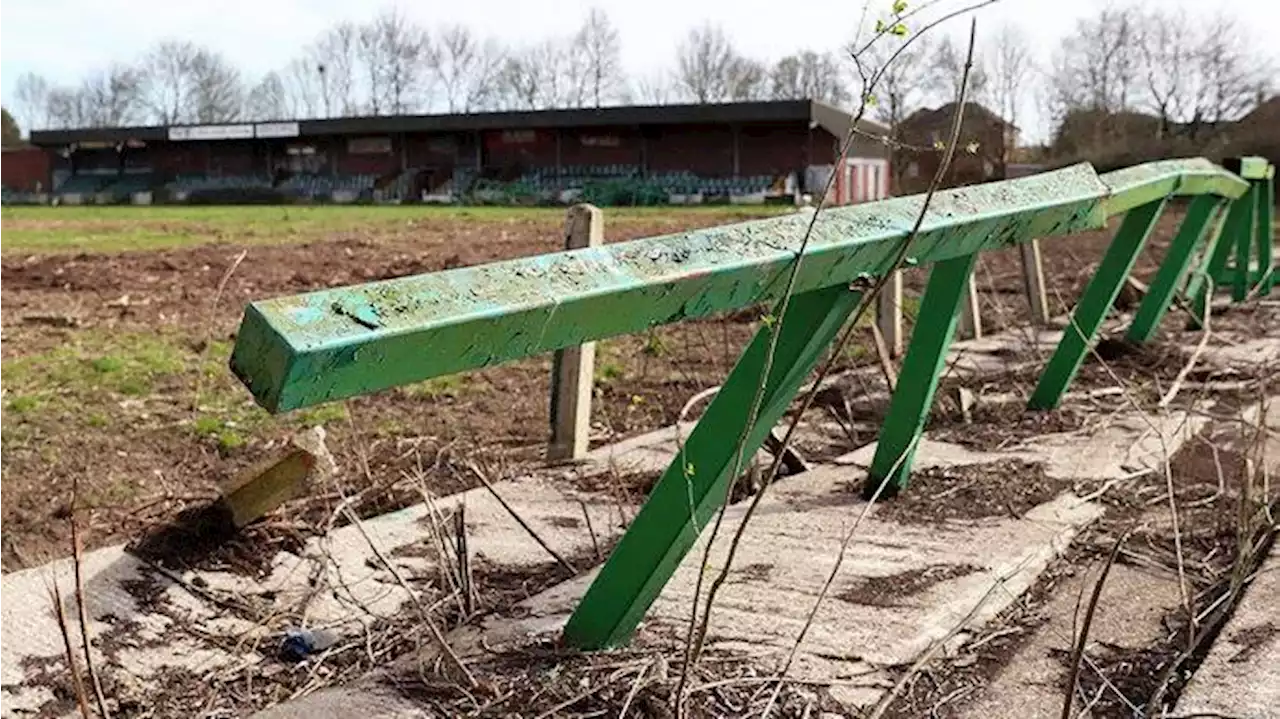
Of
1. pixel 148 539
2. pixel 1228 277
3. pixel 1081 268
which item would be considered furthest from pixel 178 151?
pixel 148 539

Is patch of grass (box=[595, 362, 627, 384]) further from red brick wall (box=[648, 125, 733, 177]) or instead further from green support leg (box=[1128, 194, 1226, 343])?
red brick wall (box=[648, 125, 733, 177])

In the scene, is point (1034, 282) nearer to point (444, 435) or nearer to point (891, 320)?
point (891, 320)

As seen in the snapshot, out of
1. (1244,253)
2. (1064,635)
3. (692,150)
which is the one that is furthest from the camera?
(692,150)

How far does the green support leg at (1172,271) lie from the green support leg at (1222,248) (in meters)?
1.51

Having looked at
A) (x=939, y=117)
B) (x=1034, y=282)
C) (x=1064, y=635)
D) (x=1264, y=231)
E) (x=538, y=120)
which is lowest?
(x=1064, y=635)

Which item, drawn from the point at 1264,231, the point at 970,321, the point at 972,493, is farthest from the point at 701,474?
the point at 1264,231

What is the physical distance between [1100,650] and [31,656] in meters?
2.50

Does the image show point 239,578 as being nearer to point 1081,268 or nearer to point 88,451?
point 88,451

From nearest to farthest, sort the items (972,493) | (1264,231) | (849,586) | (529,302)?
1. (529,302)
2. (849,586)
3. (972,493)
4. (1264,231)

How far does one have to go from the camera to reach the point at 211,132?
6134 centimetres

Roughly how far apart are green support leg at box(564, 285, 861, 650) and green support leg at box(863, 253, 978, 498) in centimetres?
127

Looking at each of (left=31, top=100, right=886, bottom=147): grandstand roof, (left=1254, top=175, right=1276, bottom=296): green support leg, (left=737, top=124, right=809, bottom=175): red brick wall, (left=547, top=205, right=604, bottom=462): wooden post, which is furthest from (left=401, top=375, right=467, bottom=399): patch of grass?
(left=737, top=124, right=809, bottom=175): red brick wall

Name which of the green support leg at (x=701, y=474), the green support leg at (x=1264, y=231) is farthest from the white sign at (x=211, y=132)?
the green support leg at (x=701, y=474)

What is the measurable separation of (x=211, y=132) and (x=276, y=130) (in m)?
3.58
